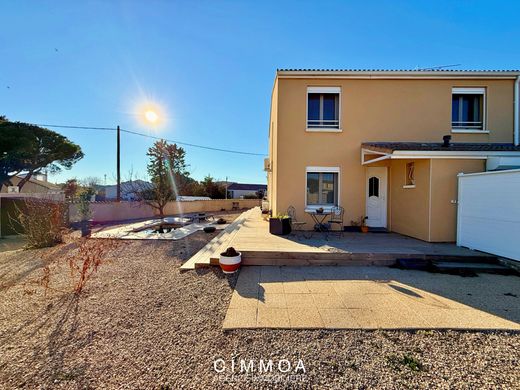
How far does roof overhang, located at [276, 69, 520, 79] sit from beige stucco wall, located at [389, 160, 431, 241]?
3252 mm

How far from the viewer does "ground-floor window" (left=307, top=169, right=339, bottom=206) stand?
340 inches

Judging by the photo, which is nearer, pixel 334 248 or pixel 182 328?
pixel 182 328

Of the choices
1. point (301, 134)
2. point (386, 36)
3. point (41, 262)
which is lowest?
point (41, 262)

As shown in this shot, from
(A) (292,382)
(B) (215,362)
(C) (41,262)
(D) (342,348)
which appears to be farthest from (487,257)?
(C) (41,262)

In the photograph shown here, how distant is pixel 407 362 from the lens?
89.9 inches

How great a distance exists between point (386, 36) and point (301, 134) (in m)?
5.41

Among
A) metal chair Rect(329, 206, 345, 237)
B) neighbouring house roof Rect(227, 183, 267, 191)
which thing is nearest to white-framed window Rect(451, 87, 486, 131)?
metal chair Rect(329, 206, 345, 237)

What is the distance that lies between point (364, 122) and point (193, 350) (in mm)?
8838

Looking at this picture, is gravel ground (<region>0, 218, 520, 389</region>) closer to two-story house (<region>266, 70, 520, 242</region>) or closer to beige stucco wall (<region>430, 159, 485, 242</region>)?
beige stucco wall (<region>430, 159, 485, 242</region>)

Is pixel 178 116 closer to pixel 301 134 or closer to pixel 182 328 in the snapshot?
pixel 301 134

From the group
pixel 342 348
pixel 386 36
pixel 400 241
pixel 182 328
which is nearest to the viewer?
pixel 342 348

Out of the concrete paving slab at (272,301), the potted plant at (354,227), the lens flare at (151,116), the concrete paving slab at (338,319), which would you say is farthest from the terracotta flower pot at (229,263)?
the lens flare at (151,116)

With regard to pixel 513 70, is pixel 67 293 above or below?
below

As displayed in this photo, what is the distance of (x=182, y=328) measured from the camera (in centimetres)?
285
